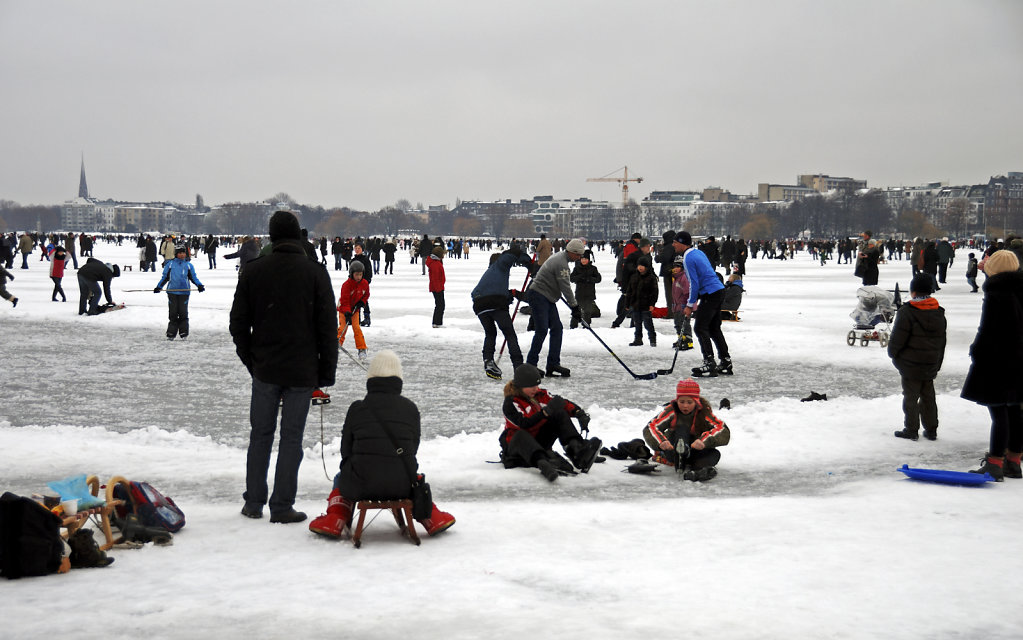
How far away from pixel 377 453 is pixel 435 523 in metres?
0.49

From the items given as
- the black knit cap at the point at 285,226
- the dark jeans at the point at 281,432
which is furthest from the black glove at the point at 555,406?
the black knit cap at the point at 285,226

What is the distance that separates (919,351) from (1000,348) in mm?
1287

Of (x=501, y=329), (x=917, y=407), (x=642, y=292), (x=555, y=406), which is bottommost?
(x=917, y=407)

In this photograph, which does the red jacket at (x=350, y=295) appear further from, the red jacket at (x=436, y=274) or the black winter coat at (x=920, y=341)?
the black winter coat at (x=920, y=341)

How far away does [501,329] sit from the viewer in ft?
35.6

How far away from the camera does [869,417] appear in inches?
329

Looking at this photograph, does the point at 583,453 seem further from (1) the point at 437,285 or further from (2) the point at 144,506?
(1) the point at 437,285

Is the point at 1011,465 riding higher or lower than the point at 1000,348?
lower

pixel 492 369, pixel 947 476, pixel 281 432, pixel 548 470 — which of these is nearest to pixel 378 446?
pixel 281 432

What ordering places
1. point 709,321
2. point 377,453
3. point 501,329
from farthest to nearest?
point 501,329 < point 709,321 < point 377,453

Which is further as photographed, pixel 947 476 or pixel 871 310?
pixel 871 310

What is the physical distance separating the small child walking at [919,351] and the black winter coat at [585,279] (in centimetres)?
841

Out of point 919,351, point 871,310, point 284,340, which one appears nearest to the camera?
point 284,340

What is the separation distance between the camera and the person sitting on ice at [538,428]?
246 inches
